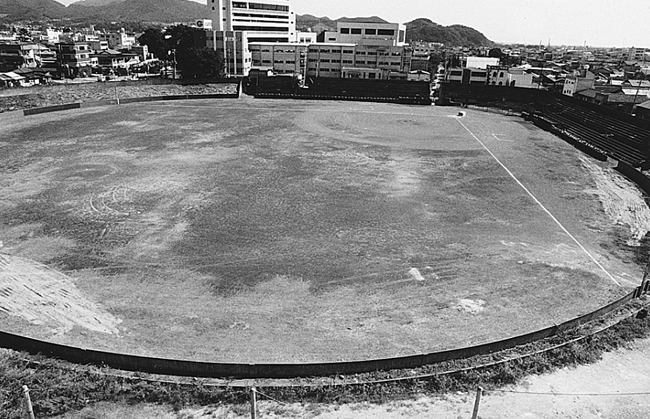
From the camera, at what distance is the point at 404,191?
2214 centimetres

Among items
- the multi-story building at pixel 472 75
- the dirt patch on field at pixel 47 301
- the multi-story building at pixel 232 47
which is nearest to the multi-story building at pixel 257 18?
the multi-story building at pixel 232 47

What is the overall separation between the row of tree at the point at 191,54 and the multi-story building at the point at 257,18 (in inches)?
254

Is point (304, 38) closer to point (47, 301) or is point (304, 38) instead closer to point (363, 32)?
point (363, 32)

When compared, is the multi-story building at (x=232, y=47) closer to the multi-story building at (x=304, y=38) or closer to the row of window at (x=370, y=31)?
the multi-story building at (x=304, y=38)

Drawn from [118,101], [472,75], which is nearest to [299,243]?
[118,101]

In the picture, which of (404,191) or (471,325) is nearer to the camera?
(471,325)

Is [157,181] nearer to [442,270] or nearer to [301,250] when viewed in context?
[301,250]

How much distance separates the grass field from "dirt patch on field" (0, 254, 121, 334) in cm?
5

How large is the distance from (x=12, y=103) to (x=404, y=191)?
3826 centimetres

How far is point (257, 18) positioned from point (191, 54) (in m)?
21.4

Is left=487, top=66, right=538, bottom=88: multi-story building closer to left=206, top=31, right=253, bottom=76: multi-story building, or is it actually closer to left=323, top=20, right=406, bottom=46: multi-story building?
left=323, top=20, right=406, bottom=46: multi-story building

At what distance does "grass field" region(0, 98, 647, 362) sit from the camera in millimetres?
11508

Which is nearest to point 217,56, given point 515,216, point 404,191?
point 404,191

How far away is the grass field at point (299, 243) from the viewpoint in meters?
11.5
